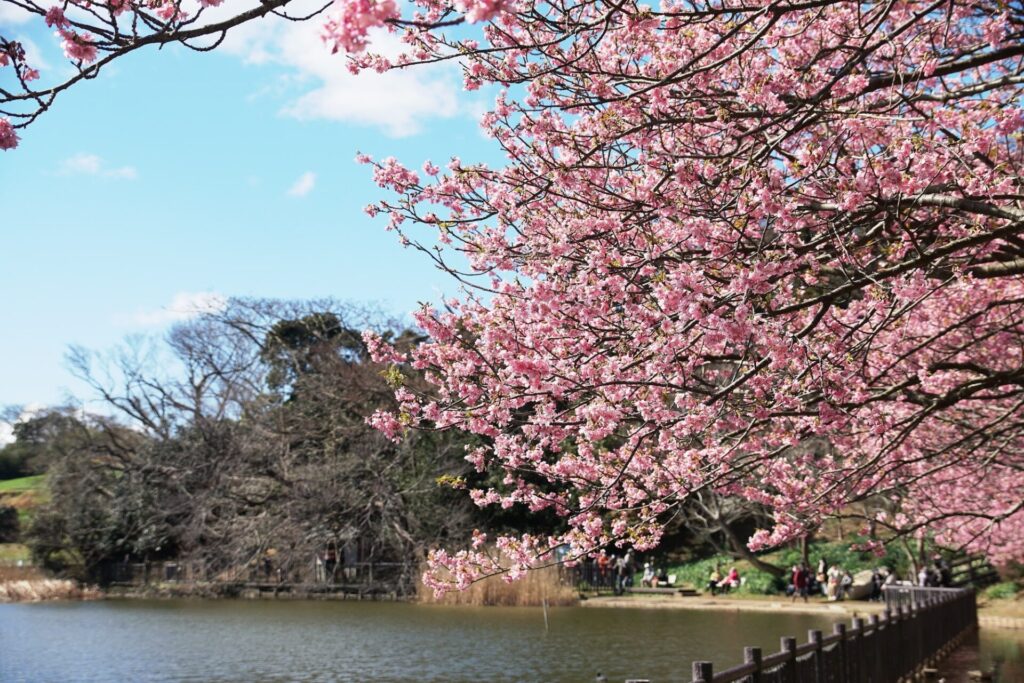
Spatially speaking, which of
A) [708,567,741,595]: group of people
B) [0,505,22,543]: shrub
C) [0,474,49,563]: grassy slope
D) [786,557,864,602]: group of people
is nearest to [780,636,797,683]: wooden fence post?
[786,557,864,602]: group of people

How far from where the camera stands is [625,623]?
21.2 meters

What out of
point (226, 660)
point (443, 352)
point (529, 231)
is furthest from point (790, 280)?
point (226, 660)

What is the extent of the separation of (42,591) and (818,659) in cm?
3023

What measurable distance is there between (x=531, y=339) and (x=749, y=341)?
1.71 metres

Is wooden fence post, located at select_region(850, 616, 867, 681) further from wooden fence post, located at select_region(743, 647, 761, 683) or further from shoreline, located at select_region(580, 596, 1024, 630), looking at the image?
shoreline, located at select_region(580, 596, 1024, 630)

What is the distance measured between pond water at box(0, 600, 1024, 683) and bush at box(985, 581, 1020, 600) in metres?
4.84

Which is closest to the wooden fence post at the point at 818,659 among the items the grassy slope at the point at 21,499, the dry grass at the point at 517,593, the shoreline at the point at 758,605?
the shoreline at the point at 758,605

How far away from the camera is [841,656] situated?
8.48 metres

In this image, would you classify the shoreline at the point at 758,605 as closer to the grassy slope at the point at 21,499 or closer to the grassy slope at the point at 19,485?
the grassy slope at the point at 21,499

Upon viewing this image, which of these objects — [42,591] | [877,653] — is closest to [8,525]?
[42,591]

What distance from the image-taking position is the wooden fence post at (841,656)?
8.36 m

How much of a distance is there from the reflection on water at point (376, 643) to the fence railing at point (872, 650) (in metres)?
2.87

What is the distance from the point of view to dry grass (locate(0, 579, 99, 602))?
30.6 metres

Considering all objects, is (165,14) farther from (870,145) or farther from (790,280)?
(870,145)
